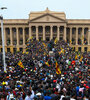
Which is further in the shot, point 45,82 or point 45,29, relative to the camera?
point 45,29

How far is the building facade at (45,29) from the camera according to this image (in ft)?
215

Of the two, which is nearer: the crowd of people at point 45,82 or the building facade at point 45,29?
the crowd of people at point 45,82

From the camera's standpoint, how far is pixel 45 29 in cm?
6919

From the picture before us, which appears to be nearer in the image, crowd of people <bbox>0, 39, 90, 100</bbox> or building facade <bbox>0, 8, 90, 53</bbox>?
crowd of people <bbox>0, 39, 90, 100</bbox>

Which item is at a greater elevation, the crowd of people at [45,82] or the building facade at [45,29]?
the building facade at [45,29]

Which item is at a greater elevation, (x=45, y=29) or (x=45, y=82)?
(x=45, y=29)

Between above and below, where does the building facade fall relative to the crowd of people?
above

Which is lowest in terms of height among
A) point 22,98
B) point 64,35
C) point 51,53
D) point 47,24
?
point 22,98

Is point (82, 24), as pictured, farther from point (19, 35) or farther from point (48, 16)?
point (19, 35)

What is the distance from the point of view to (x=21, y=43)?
230 feet

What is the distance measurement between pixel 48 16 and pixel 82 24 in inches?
554

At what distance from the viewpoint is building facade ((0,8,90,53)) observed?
2579 inches

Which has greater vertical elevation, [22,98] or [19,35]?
[19,35]

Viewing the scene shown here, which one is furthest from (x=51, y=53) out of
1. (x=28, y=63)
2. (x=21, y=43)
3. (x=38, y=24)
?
(x=21, y=43)
